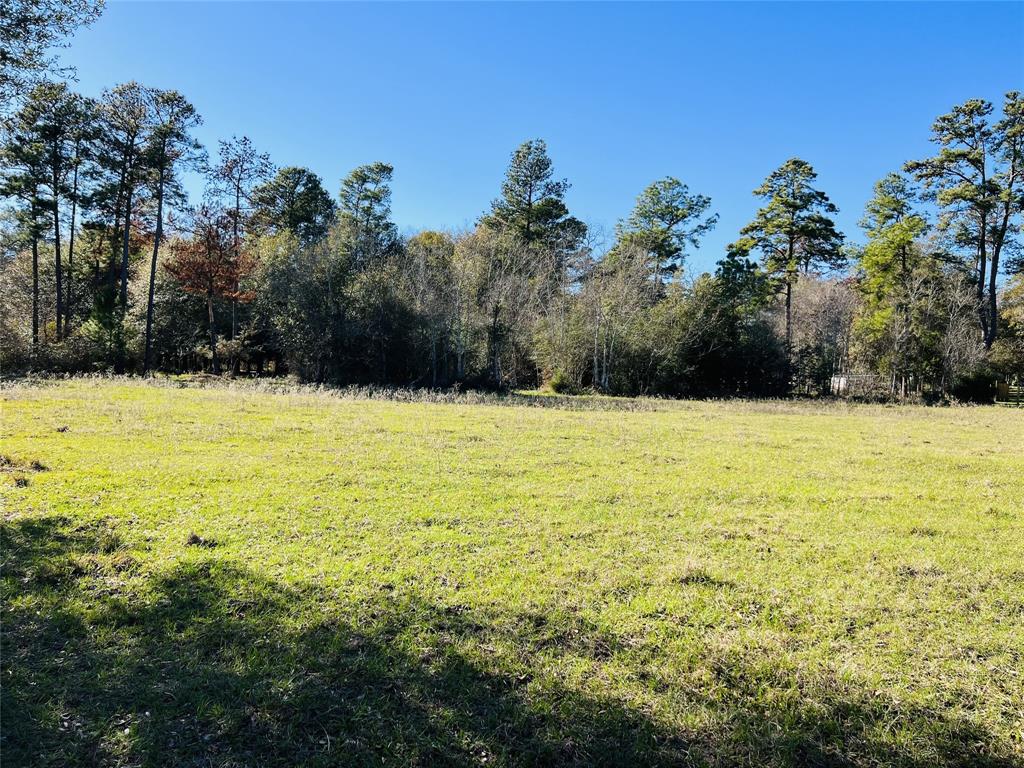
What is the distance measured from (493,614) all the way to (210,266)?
30.2m

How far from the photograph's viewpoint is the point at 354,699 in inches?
104

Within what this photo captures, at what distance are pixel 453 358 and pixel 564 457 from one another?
19727 mm

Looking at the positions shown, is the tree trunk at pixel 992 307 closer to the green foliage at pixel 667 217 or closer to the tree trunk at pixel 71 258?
the green foliage at pixel 667 217

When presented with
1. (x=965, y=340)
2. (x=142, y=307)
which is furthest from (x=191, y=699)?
(x=965, y=340)

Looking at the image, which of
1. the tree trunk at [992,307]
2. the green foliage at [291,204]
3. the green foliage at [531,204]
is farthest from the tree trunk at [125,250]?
the tree trunk at [992,307]

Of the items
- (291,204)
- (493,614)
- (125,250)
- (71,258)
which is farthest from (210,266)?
(493,614)

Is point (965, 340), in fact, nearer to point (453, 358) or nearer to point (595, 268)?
point (595, 268)

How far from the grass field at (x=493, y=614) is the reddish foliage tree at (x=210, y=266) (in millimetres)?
23331

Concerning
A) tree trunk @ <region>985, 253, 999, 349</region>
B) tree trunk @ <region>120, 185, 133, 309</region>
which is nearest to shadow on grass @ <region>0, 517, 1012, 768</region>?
tree trunk @ <region>120, 185, 133, 309</region>

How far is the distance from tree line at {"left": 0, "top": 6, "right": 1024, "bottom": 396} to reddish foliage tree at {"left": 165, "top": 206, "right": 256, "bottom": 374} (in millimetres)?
121

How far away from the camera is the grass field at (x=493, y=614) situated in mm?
2447

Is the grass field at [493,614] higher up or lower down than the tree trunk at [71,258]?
lower down

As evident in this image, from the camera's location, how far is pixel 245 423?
33.9 ft

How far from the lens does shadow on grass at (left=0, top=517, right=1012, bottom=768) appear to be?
2.34m
